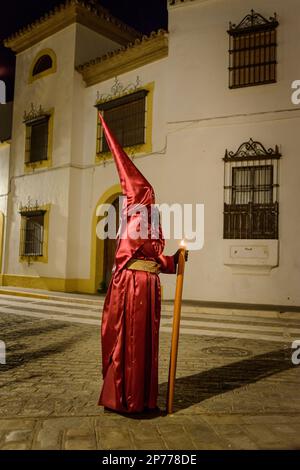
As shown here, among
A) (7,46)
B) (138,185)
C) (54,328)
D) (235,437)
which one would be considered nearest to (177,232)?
(54,328)

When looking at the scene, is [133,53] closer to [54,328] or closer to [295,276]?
[295,276]

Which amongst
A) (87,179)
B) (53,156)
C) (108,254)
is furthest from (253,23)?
(108,254)

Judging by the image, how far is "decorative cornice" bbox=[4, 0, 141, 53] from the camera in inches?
531

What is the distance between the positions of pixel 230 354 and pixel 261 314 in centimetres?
298

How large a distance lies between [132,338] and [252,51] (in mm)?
8885

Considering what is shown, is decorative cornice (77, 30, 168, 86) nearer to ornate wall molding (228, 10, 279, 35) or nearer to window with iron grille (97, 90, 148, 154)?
window with iron grille (97, 90, 148, 154)

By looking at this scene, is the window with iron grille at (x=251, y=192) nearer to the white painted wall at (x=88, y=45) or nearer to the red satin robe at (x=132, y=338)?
the white painted wall at (x=88, y=45)

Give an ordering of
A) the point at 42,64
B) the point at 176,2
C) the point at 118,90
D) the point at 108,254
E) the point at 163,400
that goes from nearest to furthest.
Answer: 1. the point at 163,400
2. the point at 176,2
3. the point at 118,90
4. the point at 108,254
5. the point at 42,64

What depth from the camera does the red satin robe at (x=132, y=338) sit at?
3346 mm

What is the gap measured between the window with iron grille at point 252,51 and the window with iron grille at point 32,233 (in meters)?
7.29

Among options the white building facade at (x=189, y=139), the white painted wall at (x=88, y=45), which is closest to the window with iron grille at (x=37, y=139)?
the white building facade at (x=189, y=139)

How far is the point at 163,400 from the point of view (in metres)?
3.86

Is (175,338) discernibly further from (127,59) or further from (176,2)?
(127,59)

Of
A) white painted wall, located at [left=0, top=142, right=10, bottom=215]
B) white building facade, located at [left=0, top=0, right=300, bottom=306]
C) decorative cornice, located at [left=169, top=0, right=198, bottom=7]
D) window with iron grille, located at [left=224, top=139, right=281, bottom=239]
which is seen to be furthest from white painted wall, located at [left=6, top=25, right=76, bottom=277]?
window with iron grille, located at [left=224, top=139, right=281, bottom=239]
